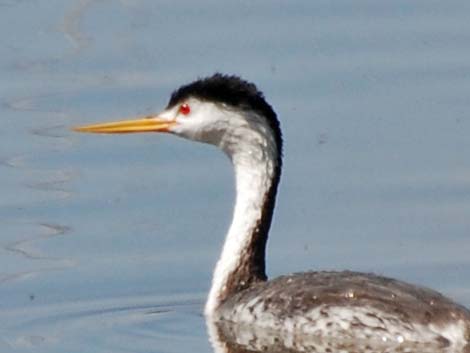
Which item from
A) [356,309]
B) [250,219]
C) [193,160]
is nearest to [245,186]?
[250,219]

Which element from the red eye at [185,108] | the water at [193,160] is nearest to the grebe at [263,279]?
the red eye at [185,108]

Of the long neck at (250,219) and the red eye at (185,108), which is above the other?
the red eye at (185,108)

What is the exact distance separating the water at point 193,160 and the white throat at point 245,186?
27 cm

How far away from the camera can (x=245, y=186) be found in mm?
13523

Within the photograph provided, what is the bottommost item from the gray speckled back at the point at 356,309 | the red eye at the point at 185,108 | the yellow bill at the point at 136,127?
the gray speckled back at the point at 356,309

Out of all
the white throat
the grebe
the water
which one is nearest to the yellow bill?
the grebe

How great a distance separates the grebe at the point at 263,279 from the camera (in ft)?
40.4

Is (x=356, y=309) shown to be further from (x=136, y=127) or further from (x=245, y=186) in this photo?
(x=136, y=127)

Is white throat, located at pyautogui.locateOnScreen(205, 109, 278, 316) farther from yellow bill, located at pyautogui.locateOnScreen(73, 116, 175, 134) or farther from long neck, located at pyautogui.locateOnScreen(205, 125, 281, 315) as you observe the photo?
yellow bill, located at pyautogui.locateOnScreen(73, 116, 175, 134)

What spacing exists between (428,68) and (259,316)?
13.5 feet

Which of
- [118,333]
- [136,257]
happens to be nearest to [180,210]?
[136,257]

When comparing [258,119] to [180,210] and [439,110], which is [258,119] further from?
[439,110]

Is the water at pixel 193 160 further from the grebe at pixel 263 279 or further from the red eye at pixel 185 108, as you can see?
the red eye at pixel 185 108

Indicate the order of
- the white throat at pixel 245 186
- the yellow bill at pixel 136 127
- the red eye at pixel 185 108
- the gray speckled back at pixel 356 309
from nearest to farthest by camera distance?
the gray speckled back at pixel 356 309 → the white throat at pixel 245 186 → the red eye at pixel 185 108 → the yellow bill at pixel 136 127
